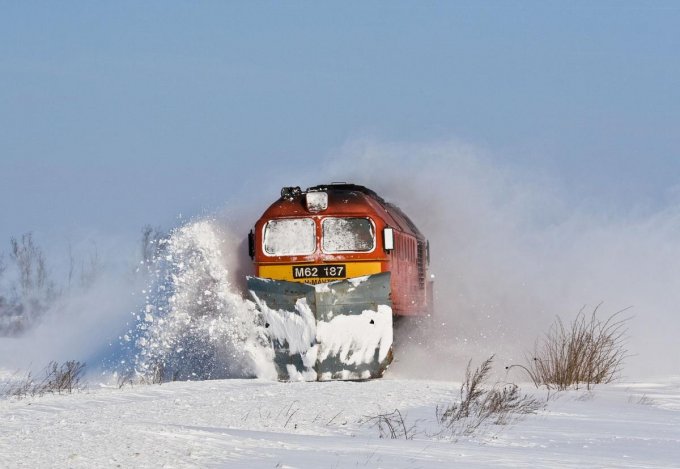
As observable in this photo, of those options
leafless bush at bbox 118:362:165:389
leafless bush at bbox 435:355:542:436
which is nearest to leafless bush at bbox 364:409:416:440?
leafless bush at bbox 435:355:542:436

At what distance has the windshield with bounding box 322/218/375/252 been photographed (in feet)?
54.4

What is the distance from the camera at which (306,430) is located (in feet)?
30.0

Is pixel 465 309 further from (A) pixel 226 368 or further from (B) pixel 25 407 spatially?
(B) pixel 25 407

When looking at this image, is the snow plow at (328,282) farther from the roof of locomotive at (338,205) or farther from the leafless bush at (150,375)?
the leafless bush at (150,375)

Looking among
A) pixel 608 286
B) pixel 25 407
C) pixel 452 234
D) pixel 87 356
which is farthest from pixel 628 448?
pixel 608 286

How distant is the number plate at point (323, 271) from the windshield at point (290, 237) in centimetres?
27

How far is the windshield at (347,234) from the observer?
16594 mm

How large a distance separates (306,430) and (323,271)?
7471 mm

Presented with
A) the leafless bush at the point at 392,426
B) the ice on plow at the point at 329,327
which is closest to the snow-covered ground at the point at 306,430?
the leafless bush at the point at 392,426

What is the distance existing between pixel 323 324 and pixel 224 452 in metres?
8.77

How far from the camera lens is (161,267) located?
754 inches

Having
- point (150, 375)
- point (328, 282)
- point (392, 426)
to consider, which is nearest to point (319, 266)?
Result: point (328, 282)

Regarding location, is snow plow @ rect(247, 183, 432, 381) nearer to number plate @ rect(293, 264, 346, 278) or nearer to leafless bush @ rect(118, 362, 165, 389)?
number plate @ rect(293, 264, 346, 278)

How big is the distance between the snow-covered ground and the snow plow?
5.39ft
